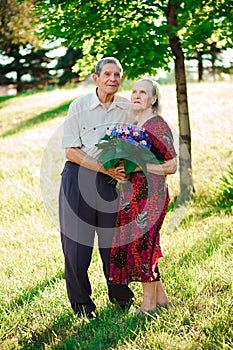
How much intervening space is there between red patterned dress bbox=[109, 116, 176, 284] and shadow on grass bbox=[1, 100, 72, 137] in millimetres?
11571

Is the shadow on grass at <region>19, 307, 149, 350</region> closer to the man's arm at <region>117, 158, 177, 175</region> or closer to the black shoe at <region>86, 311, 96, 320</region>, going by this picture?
the black shoe at <region>86, 311, 96, 320</region>

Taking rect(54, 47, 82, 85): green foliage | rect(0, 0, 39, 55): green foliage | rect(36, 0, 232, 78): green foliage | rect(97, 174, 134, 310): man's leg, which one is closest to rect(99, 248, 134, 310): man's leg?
rect(97, 174, 134, 310): man's leg

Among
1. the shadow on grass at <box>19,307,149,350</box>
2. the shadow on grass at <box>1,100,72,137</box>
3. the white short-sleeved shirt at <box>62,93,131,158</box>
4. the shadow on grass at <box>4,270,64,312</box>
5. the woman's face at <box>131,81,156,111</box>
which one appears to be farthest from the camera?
the shadow on grass at <box>1,100,72,137</box>

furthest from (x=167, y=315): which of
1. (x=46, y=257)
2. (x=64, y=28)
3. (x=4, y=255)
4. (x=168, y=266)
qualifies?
(x=64, y=28)

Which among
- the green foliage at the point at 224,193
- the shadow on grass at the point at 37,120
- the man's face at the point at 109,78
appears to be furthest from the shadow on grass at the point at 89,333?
the shadow on grass at the point at 37,120

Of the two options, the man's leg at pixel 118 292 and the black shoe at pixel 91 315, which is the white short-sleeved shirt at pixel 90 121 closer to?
the man's leg at pixel 118 292

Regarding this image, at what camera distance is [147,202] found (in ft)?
12.5

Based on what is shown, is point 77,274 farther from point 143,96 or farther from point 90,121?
point 143,96

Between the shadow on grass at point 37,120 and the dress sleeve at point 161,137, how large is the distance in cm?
1169

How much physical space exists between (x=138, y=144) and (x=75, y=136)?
0.59m

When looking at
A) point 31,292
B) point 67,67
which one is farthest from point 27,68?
point 31,292

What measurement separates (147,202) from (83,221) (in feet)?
1.94

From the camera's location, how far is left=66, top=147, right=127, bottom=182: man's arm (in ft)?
12.5

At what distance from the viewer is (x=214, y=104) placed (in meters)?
15.3
